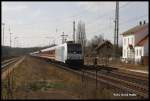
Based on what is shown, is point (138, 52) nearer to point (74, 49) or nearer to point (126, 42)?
point (126, 42)

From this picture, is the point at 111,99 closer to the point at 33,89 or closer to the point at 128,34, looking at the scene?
the point at 33,89

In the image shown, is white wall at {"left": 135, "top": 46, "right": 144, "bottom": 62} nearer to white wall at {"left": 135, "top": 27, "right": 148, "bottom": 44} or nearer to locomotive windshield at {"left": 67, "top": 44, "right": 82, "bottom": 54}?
white wall at {"left": 135, "top": 27, "right": 148, "bottom": 44}

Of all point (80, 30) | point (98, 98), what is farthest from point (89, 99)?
point (80, 30)

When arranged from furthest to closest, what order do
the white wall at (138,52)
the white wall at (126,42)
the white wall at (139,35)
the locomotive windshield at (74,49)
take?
1. the white wall at (126,42)
2. the white wall at (139,35)
3. the white wall at (138,52)
4. the locomotive windshield at (74,49)

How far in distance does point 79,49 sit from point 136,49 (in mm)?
30317

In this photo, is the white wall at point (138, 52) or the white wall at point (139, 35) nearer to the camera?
the white wall at point (138, 52)

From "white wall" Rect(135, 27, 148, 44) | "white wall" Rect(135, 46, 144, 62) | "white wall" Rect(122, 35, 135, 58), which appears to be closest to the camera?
"white wall" Rect(135, 46, 144, 62)

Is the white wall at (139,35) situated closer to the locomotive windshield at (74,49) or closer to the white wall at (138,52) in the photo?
the white wall at (138,52)

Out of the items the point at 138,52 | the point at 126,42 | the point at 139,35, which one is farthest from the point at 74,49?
the point at 126,42

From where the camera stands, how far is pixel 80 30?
397 feet


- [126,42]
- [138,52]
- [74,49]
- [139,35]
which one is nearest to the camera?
[74,49]

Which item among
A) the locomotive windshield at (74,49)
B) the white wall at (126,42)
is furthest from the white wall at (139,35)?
the locomotive windshield at (74,49)

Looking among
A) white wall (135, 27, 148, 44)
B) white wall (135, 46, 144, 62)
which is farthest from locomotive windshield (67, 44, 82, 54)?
white wall (135, 27, 148, 44)

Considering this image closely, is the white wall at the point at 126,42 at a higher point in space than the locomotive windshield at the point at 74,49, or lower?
higher
